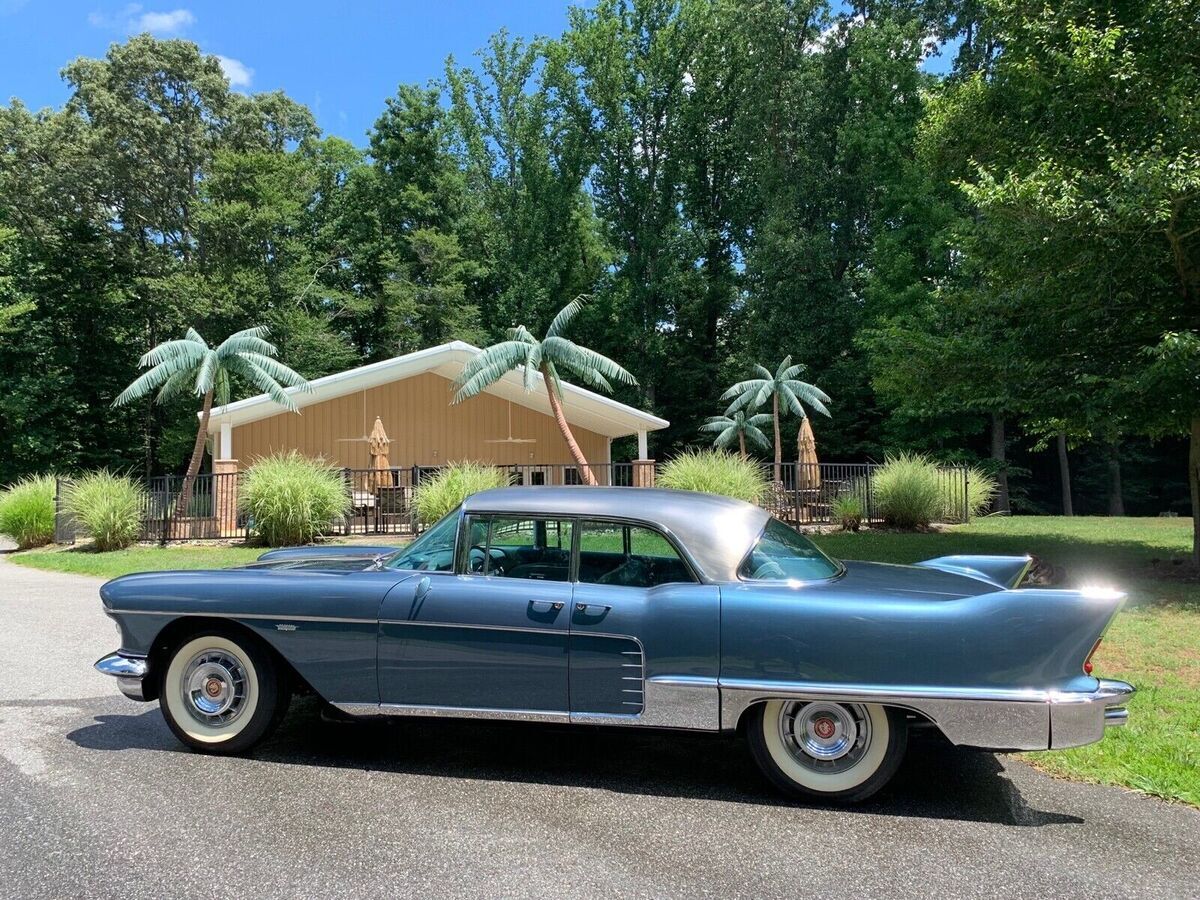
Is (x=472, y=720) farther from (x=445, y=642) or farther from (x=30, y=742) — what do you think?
(x=30, y=742)

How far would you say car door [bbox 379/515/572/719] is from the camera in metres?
4.05

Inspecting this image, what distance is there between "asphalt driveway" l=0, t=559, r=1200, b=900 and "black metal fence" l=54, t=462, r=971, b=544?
13.0 meters

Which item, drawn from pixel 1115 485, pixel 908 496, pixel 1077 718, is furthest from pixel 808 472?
pixel 1115 485

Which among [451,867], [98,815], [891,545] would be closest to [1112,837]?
[451,867]

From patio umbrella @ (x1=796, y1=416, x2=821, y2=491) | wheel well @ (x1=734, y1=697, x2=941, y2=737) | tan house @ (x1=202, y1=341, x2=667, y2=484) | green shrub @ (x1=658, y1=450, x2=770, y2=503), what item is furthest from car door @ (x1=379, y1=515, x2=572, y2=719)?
tan house @ (x1=202, y1=341, x2=667, y2=484)

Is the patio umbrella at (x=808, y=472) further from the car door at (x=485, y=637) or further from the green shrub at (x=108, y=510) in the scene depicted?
the car door at (x=485, y=637)

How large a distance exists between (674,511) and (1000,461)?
31.0 m

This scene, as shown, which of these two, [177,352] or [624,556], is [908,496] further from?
[177,352]

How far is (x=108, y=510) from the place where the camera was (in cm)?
1650

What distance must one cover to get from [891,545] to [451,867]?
12.9m

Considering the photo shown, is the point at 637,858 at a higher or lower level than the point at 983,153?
lower

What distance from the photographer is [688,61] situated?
132 feet

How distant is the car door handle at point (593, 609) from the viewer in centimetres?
→ 403

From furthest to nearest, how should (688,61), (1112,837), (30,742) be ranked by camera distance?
(688,61) → (30,742) → (1112,837)
